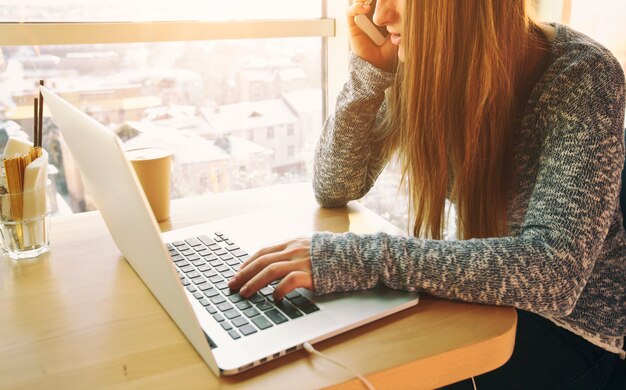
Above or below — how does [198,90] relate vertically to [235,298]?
above

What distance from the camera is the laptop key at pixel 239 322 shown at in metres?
0.67

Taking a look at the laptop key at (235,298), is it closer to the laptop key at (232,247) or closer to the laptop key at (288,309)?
the laptop key at (288,309)

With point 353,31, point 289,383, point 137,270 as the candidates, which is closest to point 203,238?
point 137,270

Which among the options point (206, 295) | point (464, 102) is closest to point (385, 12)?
point (464, 102)

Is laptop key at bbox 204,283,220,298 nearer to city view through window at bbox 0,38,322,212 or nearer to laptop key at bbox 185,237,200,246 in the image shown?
laptop key at bbox 185,237,200,246

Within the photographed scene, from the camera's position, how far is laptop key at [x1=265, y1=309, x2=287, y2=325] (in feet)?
2.22

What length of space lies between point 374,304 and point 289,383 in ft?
0.55

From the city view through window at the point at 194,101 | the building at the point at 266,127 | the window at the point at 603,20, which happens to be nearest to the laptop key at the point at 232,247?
the city view through window at the point at 194,101

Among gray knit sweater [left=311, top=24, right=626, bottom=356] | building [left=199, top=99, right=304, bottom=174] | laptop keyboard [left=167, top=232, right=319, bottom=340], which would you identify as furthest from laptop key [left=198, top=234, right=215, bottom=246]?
building [left=199, top=99, right=304, bottom=174]

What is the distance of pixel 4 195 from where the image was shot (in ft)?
2.90

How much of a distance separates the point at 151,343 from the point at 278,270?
0.56 feet

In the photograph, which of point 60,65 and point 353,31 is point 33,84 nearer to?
point 60,65

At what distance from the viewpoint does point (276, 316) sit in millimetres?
686

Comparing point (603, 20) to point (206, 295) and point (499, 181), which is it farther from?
point (206, 295)
